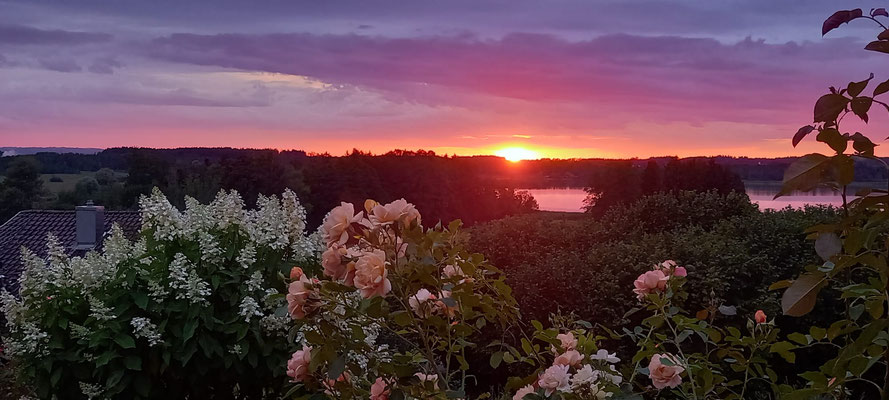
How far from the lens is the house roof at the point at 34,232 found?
58.6 feet

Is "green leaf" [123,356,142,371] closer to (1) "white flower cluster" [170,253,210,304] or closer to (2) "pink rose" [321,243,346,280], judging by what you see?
(1) "white flower cluster" [170,253,210,304]

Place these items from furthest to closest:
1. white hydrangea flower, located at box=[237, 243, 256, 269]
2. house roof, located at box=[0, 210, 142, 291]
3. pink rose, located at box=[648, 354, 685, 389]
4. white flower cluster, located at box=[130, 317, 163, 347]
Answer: house roof, located at box=[0, 210, 142, 291], white hydrangea flower, located at box=[237, 243, 256, 269], white flower cluster, located at box=[130, 317, 163, 347], pink rose, located at box=[648, 354, 685, 389]

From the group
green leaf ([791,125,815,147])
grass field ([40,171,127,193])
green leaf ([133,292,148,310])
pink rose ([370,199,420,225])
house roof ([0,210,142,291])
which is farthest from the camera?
grass field ([40,171,127,193])

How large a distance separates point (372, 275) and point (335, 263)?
154 mm

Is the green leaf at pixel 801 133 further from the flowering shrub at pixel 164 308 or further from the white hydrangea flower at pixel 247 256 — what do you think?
the white hydrangea flower at pixel 247 256

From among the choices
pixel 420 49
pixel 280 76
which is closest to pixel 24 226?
pixel 280 76

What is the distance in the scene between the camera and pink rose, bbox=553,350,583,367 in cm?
195

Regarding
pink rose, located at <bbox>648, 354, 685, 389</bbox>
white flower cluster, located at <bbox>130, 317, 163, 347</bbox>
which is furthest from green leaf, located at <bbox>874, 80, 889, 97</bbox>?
white flower cluster, located at <bbox>130, 317, 163, 347</bbox>

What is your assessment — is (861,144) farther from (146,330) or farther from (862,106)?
(146,330)

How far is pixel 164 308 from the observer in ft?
12.3

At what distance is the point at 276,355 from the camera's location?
3855 mm

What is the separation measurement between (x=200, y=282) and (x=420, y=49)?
7.16 metres

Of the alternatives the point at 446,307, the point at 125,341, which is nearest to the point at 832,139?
the point at 446,307

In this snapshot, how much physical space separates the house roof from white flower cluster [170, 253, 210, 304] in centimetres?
1498
